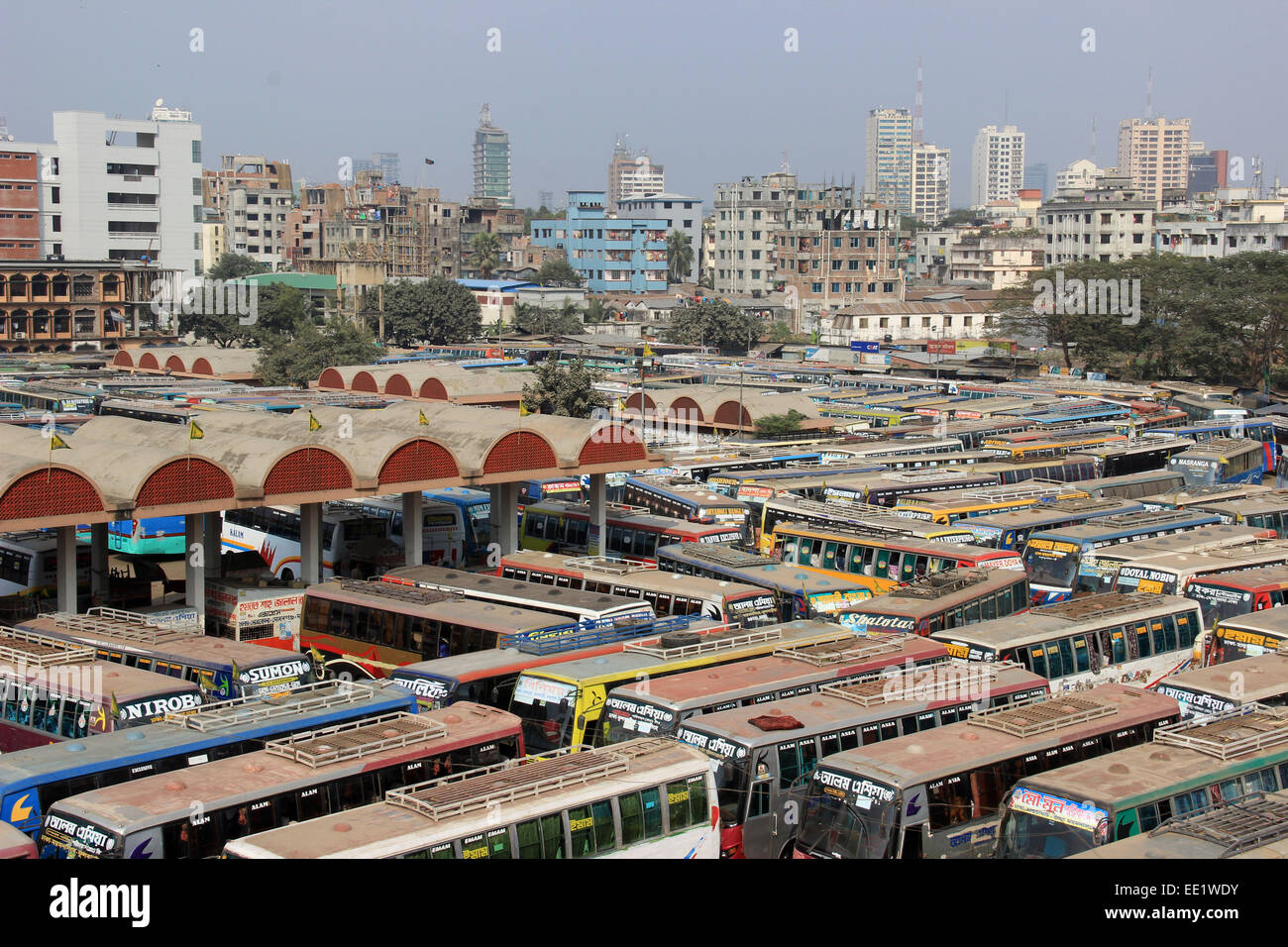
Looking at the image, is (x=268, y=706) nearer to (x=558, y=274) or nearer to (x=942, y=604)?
(x=942, y=604)

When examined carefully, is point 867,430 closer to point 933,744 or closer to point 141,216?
point 933,744

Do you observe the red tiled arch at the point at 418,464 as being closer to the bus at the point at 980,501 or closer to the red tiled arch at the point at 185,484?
the red tiled arch at the point at 185,484

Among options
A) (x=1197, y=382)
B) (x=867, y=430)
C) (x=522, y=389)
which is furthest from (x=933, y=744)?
(x=1197, y=382)

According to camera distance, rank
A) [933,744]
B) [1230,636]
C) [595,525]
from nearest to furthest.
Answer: [933,744] → [1230,636] → [595,525]

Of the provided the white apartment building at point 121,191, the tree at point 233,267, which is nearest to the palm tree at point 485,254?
the tree at point 233,267

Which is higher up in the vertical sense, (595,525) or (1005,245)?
(1005,245)
